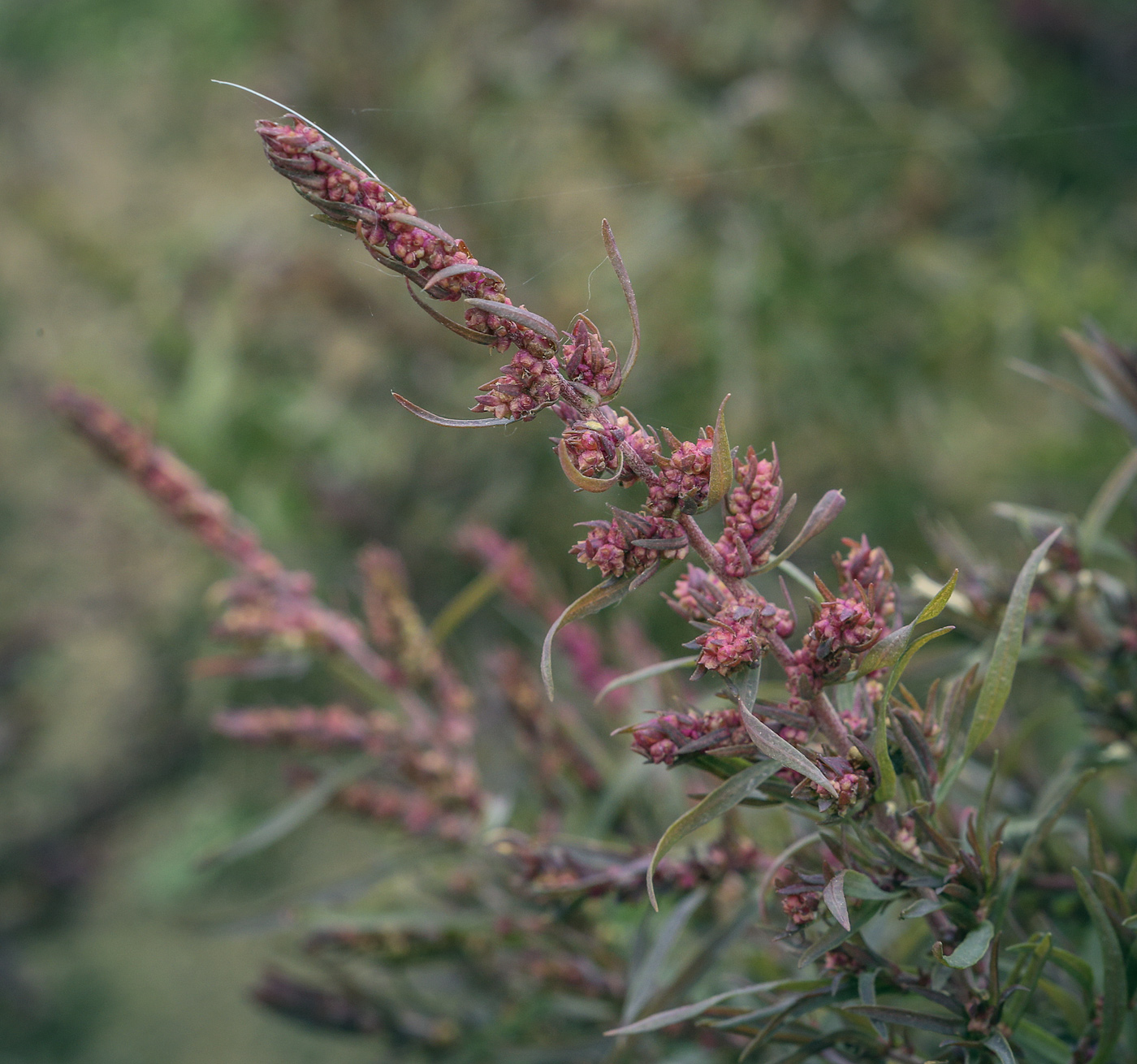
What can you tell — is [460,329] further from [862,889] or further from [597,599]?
[862,889]

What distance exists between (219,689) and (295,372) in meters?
0.57

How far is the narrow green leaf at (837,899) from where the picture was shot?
278 mm

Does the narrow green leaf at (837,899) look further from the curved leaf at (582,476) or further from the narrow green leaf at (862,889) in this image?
the curved leaf at (582,476)

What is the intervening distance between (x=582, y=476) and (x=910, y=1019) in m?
0.22

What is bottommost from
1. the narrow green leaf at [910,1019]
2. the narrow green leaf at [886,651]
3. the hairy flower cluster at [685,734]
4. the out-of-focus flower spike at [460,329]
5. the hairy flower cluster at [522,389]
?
the narrow green leaf at [910,1019]

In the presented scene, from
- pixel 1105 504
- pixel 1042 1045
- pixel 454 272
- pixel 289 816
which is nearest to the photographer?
pixel 454 272

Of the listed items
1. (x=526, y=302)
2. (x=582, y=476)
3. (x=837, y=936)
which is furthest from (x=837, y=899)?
(x=526, y=302)

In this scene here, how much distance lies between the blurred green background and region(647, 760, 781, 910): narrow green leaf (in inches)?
34.3

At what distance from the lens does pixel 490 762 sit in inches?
27.8

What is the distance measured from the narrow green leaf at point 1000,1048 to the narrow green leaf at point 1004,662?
88mm

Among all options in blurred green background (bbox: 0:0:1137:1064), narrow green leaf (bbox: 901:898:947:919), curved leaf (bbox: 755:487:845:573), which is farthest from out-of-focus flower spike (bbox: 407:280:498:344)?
blurred green background (bbox: 0:0:1137:1064)

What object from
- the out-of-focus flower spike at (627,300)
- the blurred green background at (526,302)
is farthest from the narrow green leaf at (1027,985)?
the blurred green background at (526,302)

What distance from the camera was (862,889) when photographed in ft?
1.05

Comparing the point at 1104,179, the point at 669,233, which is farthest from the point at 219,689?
the point at 1104,179
